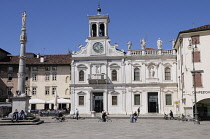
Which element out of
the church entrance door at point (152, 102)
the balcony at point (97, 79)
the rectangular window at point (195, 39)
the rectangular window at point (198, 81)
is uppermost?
the rectangular window at point (195, 39)

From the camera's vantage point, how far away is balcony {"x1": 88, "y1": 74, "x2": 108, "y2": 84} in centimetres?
4588

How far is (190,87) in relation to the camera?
111 ft

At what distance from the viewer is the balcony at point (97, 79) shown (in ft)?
151

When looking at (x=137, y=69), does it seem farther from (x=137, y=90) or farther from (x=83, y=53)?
(x=83, y=53)

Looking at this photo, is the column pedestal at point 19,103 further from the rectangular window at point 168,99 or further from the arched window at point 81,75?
the rectangular window at point 168,99

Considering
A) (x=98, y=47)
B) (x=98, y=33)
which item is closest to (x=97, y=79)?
(x=98, y=47)

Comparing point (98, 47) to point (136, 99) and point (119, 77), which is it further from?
point (136, 99)

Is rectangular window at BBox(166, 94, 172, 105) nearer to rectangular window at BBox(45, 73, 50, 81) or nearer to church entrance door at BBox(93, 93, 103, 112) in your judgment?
church entrance door at BBox(93, 93, 103, 112)

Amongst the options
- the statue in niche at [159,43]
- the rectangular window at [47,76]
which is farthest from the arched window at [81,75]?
the statue in niche at [159,43]

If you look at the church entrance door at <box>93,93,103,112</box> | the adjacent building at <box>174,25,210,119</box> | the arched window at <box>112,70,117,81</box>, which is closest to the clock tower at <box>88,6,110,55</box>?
the arched window at <box>112,70,117,81</box>

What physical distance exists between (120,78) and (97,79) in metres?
4.12

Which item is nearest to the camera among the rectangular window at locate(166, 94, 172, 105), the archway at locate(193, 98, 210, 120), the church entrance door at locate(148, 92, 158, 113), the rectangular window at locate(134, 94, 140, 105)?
the archway at locate(193, 98, 210, 120)

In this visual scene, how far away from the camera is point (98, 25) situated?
158ft

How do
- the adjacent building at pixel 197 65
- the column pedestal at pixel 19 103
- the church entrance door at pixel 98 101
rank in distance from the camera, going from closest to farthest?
1. the column pedestal at pixel 19 103
2. the adjacent building at pixel 197 65
3. the church entrance door at pixel 98 101
